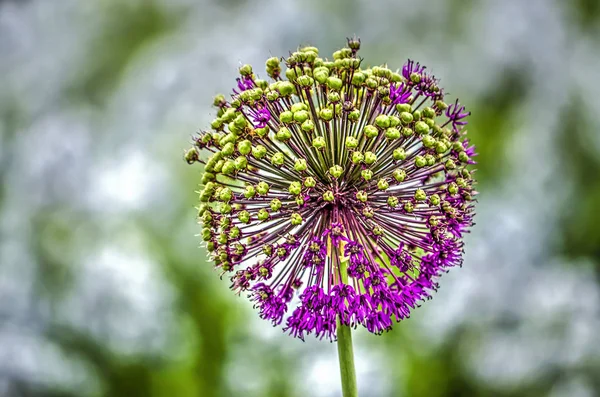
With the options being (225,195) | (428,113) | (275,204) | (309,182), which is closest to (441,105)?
(428,113)

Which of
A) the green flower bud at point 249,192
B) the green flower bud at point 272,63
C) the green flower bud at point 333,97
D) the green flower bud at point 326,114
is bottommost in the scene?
the green flower bud at point 249,192

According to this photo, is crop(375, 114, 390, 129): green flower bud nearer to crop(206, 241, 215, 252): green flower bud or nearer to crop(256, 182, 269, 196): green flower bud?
crop(256, 182, 269, 196): green flower bud

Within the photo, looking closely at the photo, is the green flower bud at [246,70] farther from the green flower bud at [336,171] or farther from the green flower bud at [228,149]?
the green flower bud at [336,171]

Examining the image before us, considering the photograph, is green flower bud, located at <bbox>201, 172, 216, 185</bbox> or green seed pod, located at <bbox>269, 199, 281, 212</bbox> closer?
green seed pod, located at <bbox>269, 199, 281, 212</bbox>

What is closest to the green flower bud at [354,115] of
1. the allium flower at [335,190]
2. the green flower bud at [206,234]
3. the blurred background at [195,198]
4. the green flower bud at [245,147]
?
the allium flower at [335,190]

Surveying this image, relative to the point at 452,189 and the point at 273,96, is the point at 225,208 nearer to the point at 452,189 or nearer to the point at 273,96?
the point at 273,96

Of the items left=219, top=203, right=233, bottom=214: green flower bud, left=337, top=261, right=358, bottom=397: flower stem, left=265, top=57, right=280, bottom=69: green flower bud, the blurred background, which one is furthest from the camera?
the blurred background

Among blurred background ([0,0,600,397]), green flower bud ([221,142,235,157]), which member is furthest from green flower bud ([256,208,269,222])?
blurred background ([0,0,600,397])

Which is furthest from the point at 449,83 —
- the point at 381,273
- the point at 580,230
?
the point at 381,273
